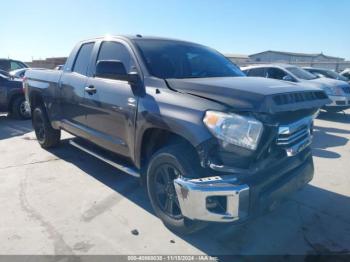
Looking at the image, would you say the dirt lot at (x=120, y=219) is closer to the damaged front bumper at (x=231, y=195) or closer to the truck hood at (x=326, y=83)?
the damaged front bumper at (x=231, y=195)

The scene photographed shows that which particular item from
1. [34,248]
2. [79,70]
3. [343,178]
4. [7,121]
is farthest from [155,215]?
[7,121]

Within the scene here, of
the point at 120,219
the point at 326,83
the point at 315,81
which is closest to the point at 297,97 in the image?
the point at 120,219

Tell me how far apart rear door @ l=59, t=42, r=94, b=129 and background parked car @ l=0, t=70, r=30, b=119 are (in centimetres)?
517

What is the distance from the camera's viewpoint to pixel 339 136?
721 centimetres

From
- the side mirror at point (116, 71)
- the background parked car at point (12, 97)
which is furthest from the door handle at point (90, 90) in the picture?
the background parked car at point (12, 97)

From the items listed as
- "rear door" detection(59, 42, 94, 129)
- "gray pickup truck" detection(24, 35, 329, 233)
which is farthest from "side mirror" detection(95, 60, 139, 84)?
"rear door" detection(59, 42, 94, 129)

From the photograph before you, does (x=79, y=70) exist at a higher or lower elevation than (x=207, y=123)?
higher

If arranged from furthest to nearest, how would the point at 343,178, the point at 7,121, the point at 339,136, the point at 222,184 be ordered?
the point at 7,121 → the point at 339,136 → the point at 343,178 → the point at 222,184

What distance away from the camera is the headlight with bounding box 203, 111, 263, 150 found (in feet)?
7.89

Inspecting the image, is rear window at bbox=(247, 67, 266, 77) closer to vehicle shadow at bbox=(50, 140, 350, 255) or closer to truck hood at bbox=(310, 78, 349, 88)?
truck hood at bbox=(310, 78, 349, 88)

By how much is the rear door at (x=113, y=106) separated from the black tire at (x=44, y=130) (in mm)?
1781

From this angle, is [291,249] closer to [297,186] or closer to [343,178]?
[297,186]

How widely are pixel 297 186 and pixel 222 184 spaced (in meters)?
0.99

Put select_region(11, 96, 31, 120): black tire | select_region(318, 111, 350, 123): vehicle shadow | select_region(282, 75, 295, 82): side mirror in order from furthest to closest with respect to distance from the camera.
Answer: select_region(11, 96, 31, 120): black tire, select_region(318, 111, 350, 123): vehicle shadow, select_region(282, 75, 295, 82): side mirror
